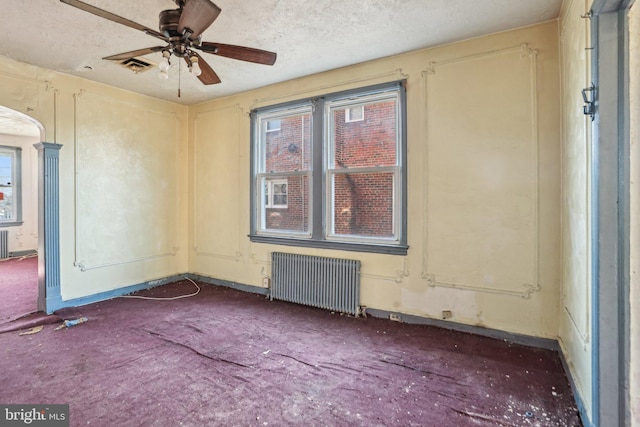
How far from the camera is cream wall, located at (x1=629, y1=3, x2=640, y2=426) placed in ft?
4.71

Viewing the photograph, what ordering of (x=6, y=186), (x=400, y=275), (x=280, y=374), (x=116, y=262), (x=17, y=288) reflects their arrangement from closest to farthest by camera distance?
(x=280, y=374) < (x=400, y=275) < (x=116, y=262) < (x=17, y=288) < (x=6, y=186)

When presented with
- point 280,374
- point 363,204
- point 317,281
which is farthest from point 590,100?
point 317,281

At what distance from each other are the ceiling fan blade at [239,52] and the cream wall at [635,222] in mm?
1951

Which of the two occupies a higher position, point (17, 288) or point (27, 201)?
point (27, 201)

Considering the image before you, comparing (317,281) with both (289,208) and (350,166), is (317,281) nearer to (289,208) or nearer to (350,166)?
(289,208)

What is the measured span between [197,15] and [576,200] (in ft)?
8.51

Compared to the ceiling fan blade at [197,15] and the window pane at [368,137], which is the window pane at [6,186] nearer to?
the window pane at [368,137]

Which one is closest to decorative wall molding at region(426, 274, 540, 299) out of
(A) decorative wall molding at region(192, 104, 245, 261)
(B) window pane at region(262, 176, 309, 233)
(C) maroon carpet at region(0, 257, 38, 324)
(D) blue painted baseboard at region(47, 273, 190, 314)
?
(B) window pane at region(262, 176, 309, 233)

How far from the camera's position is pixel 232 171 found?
4.68m

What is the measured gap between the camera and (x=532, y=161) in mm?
2768

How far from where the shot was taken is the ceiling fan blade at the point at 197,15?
166cm

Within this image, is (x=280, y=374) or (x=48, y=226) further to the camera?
(x=48, y=226)

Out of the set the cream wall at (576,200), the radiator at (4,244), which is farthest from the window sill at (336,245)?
the radiator at (4,244)

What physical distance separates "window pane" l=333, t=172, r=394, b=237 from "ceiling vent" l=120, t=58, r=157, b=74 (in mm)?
2381
